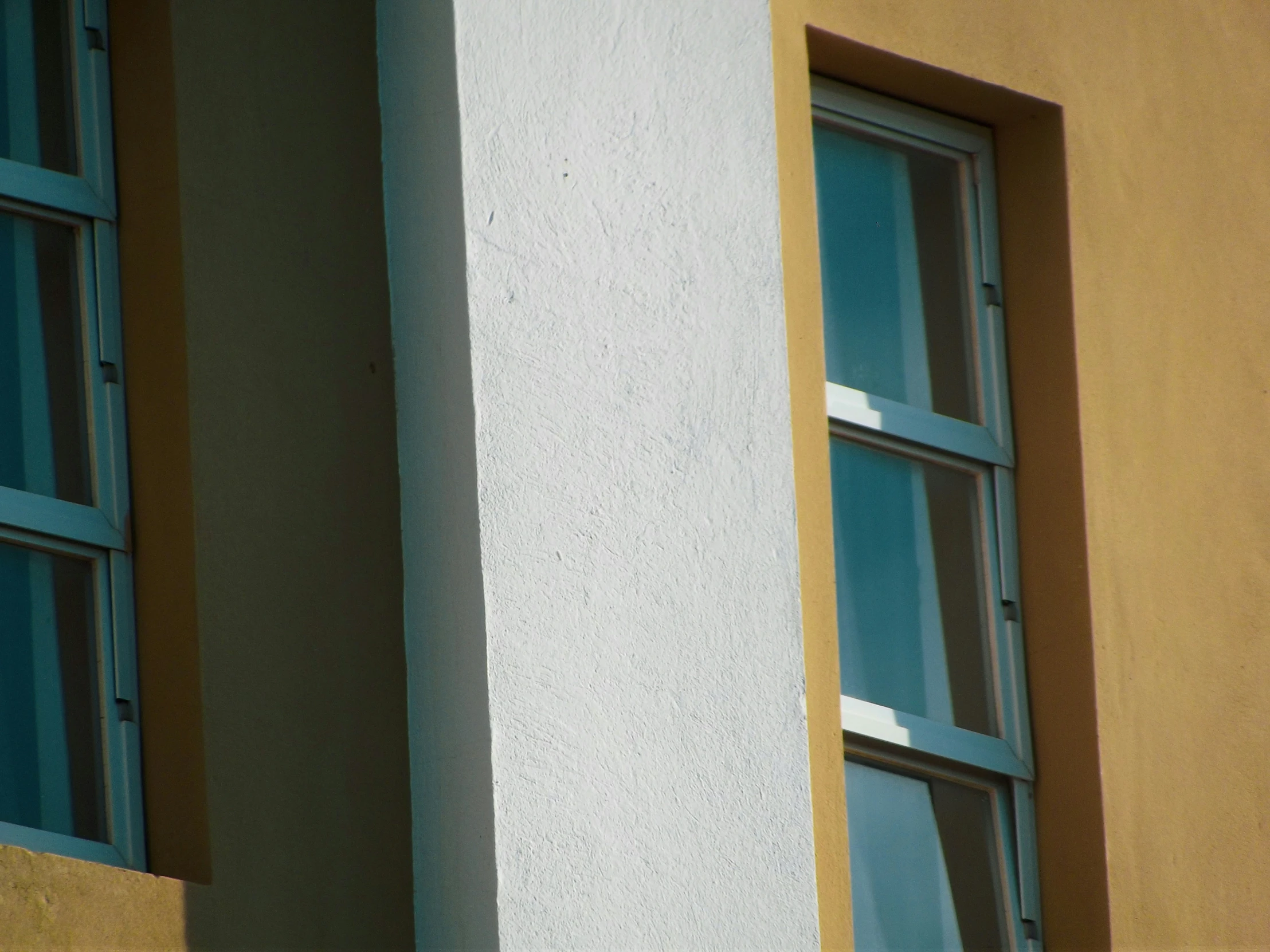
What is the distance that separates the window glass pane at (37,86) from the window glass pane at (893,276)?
1.68 meters

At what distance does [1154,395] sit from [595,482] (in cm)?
158

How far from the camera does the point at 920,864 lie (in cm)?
392

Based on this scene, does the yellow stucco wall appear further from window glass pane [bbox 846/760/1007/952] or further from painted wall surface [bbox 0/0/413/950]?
painted wall surface [bbox 0/0/413/950]

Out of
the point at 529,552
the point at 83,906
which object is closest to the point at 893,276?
the point at 529,552

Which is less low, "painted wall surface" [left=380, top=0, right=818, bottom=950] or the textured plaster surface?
"painted wall surface" [left=380, top=0, right=818, bottom=950]

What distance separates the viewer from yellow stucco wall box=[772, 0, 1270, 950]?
3898mm

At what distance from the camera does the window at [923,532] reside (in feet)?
12.9

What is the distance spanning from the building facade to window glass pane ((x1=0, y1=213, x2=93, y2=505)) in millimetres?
11

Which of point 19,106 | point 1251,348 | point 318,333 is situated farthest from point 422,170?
point 1251,348

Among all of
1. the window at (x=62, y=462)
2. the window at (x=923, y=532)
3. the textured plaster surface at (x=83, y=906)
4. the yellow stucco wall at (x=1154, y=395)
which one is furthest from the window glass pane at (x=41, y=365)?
the window at (x=923, y=532)

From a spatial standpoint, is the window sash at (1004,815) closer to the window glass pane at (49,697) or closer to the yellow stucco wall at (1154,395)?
the yellow stucco wall at (1154,395)

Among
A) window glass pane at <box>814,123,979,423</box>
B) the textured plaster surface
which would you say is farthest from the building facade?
window glass pane at <box>814,123,979,423</box>

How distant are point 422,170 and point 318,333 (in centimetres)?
37

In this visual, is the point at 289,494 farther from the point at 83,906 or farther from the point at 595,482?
the point at 83,906
